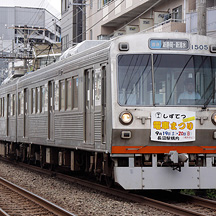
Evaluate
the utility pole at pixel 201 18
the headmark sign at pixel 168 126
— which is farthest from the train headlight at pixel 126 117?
the utility pole at pixel 201 18

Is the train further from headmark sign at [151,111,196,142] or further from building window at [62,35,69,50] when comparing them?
building window at [62,35,69,50]

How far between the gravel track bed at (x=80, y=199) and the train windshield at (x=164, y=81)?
71.9 inches

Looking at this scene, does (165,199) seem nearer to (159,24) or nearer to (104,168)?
(104,168)

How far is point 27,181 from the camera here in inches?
618

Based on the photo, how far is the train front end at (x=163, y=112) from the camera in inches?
410

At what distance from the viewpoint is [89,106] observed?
12273 mm

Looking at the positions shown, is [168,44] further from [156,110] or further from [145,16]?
[145,16]

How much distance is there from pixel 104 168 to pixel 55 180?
4.17m

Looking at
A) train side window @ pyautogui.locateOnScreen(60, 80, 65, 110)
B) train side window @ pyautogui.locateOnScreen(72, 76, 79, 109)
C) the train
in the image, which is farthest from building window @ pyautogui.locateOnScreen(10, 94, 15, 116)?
the train

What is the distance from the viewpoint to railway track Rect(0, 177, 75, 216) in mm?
9711

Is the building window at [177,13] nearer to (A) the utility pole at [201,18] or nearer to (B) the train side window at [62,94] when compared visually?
(B) the train side window at [62,94]

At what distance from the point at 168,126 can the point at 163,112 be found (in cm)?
26

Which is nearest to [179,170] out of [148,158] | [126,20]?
[148,158]

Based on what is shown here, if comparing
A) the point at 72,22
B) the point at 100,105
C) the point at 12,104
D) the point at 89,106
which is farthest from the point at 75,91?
the point at 72,22
